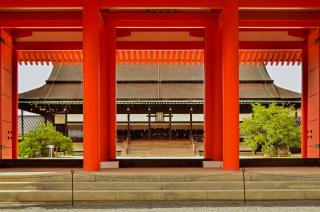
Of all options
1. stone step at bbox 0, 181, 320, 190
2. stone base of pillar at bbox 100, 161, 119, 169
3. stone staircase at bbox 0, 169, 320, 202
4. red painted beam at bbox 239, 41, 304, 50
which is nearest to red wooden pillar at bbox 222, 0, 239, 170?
stone staircase at bbox 0, 169, 320, 202

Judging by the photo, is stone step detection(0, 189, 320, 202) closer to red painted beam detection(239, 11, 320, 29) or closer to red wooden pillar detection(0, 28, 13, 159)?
red painted beam detection(239, 11, 320, 29)

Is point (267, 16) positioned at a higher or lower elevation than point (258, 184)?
higher

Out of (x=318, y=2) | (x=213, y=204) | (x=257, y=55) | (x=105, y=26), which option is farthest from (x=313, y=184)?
(x=257, y=55)

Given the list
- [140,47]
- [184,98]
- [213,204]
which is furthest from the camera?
[184,98]

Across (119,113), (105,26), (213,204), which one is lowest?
(213,204)

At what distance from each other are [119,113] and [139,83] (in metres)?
2.72

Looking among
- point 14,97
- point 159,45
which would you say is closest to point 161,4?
point 159,45

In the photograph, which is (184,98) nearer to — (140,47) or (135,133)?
(135,133)

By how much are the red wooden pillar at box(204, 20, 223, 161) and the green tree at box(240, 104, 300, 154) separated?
34.7 feet

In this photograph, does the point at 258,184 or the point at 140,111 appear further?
the point at 140,111

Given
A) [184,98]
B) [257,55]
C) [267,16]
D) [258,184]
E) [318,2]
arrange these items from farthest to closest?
1. [184,98]
2. [257,55]
3. [267,16]
4. [318,2]
5. [258,184]

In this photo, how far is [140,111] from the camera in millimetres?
34594

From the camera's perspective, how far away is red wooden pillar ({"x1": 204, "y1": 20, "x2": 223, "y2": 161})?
53.9ft

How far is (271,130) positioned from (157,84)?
10.9m
